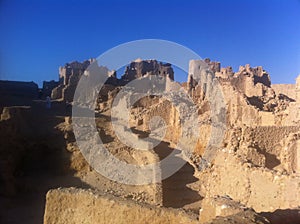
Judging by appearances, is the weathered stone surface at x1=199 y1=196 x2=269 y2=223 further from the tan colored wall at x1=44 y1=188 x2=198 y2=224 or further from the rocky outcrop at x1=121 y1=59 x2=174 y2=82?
the rocky outcrop at x1=121 y1=59 x2=174 y2=82

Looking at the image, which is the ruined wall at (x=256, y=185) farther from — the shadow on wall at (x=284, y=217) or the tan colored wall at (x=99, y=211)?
the tan colored wall at (x=99, y=211)

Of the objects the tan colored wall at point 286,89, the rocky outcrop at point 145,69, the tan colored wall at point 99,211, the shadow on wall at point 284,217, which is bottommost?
the tan colored wall at point 99,211

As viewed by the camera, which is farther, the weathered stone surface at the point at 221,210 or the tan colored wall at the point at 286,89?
the tan colored wall at the point at 286,89

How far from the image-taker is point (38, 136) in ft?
51.4

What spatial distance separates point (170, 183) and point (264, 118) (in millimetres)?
6192

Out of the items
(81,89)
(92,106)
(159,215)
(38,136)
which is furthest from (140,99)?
(159,215)

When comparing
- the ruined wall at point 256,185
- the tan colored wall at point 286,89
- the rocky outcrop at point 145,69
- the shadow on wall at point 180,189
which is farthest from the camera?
the rocky outcrop at point 145,69

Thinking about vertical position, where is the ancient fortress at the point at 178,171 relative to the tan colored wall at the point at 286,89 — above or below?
below

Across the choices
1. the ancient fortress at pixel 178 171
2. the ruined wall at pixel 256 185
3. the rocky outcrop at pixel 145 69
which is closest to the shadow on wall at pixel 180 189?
the ancient fortress at pixel 178 171

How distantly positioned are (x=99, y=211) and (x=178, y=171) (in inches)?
335

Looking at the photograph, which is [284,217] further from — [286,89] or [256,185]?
[286,89]

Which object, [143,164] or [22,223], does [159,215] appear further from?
[143,164]

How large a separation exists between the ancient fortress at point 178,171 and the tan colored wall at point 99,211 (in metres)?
0.02

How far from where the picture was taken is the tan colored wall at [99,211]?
5824 millimetres
